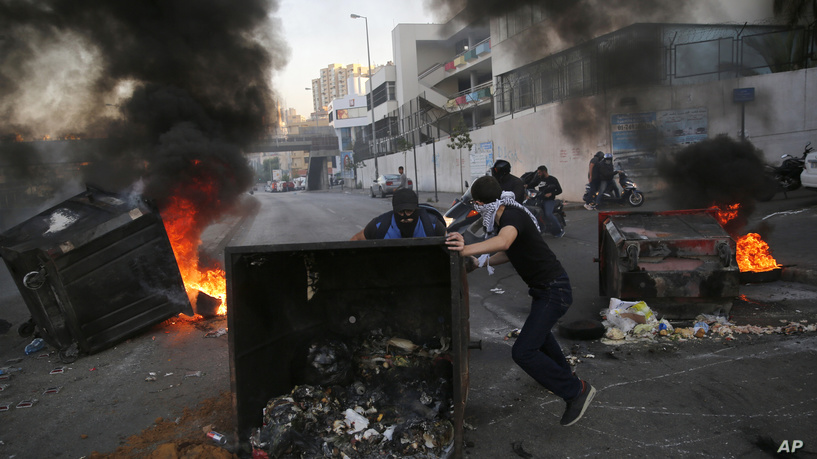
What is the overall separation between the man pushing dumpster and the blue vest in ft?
2.72

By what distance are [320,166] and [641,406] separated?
208 feet

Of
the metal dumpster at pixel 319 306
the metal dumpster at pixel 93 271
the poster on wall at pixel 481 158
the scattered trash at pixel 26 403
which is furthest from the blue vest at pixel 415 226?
the poster on wall at pixel 481 158

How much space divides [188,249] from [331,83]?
186 m

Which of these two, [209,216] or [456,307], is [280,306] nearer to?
[456,307]

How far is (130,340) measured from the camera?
5.73m

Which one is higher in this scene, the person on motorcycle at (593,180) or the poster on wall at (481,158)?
the poster on wall at (481,158)

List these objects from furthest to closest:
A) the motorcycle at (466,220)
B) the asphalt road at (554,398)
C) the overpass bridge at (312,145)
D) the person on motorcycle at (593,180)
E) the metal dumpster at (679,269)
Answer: the overpass bridge at (312,145), the person on motorcycle at (593,180), the motorcycle at (466,220), the metal dumpster at (679,269), the asphalt road at (554,398)

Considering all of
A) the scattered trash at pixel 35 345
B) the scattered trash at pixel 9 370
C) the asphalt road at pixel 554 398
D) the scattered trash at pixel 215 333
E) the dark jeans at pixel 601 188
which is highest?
the dark jeans at pixel 601 188

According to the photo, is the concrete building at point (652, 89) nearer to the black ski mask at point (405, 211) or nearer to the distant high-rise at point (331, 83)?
the black ski mask at point (405, 211)

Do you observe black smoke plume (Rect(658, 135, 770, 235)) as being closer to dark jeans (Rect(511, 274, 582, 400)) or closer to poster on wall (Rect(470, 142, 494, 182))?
dark jeans (Rect(511, 274, 582, 400))

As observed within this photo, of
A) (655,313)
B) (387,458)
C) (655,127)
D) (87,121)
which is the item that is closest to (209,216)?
(87,121)

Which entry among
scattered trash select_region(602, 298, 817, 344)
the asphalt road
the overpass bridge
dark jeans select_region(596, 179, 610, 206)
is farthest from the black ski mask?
the overpass bridge

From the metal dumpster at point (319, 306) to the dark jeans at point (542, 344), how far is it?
398mm

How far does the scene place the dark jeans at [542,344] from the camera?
11.0 feet
